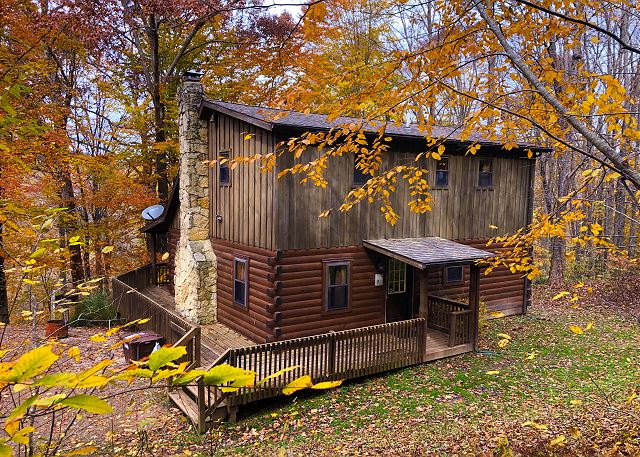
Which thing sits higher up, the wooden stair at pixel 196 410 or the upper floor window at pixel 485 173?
the upper floor window at pixel 485 173

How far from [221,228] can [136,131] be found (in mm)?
9150

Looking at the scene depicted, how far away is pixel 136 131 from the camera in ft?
66.0

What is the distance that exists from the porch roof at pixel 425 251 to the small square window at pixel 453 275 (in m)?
1.34

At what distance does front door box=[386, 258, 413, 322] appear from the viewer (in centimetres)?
1350

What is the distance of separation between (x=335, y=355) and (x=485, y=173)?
896 cm

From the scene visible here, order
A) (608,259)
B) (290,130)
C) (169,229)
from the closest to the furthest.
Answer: (290,130), (169,229), (608,259)

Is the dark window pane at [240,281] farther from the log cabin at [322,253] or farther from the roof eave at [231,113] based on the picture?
the roof eave at [231,113]

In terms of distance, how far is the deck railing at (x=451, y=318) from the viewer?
1212 centimetres

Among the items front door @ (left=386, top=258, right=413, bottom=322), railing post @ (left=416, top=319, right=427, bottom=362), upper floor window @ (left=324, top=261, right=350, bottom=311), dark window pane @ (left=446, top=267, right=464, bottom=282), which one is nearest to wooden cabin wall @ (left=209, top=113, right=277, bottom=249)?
upper floor window @ (left=324, top=261, right=350, bottom=311)

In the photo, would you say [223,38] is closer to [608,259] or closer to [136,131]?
[136,131]

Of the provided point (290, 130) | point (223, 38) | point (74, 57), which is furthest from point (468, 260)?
point (74, 57)

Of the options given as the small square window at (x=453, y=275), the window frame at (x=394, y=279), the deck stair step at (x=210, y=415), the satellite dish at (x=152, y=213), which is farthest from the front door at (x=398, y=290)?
the satellite dish at (x=152, y=213)

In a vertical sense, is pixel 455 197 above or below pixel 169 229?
above

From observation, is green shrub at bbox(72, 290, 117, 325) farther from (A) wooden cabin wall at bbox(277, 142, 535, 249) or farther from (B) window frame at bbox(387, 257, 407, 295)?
(B) window frame at bbox(387, 257, 407, 295)
